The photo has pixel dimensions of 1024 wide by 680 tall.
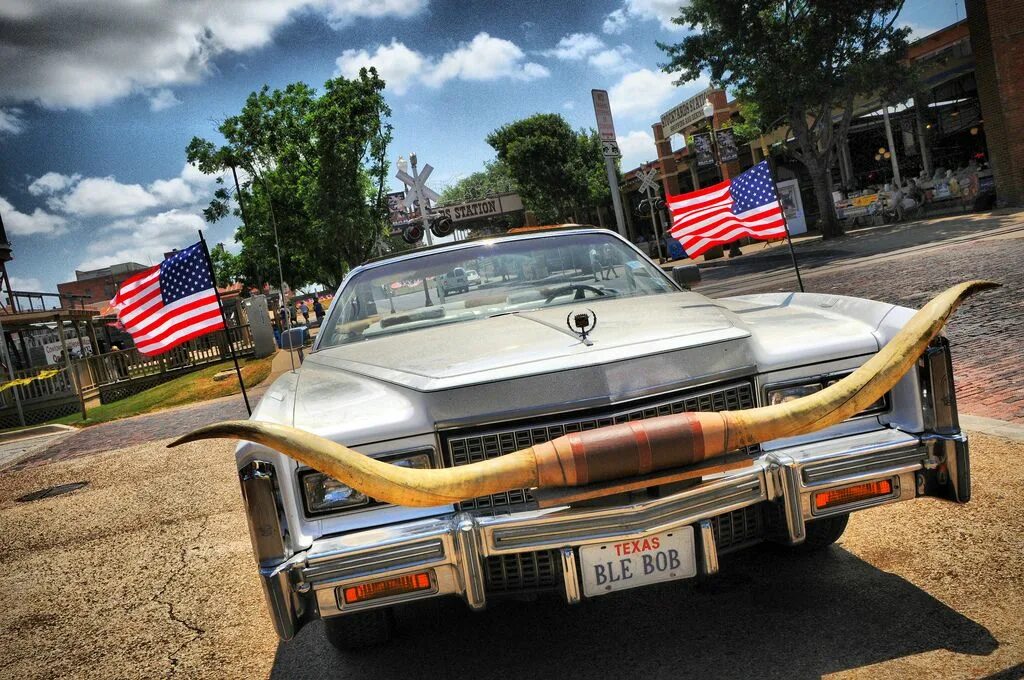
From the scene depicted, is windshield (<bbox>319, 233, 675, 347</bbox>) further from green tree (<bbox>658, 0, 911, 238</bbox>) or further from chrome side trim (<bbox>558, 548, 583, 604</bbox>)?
green tree (<bbox>658, 0, 911, 238</bbox>)

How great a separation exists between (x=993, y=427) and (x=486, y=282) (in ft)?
10.4

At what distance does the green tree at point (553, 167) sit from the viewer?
5125 centimetres

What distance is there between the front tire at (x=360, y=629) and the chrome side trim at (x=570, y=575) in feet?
3.00

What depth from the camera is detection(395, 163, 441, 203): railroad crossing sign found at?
70.1 feet

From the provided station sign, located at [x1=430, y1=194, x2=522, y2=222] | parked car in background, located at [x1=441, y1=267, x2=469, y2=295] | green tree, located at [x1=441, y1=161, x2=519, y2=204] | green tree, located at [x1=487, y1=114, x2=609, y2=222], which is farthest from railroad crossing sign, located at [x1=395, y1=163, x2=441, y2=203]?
green tree, located at [x1=441, y1=161, x2=519, y2=204]

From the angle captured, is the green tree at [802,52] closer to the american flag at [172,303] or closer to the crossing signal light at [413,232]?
the crossing signal light at [413,232]

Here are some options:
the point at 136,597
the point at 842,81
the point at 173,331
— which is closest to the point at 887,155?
the point at 842,81

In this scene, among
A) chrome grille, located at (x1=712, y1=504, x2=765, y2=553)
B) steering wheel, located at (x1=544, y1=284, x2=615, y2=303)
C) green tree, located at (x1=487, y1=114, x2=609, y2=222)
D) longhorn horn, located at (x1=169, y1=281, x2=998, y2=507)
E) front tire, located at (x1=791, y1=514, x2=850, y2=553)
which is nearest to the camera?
longhorn horn, located at (x1=169, y1=281, x2=998, y2=507)

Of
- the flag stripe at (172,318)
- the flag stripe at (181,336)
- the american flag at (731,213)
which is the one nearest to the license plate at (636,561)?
Answer: the american flag at (731,213)

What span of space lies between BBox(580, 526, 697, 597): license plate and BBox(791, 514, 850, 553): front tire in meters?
1.17

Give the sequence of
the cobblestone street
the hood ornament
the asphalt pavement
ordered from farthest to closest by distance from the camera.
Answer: the cobblestone street → the hood ornament → the asphalt pavement

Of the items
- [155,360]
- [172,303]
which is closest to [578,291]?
[172,303]

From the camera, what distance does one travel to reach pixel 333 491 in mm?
2559

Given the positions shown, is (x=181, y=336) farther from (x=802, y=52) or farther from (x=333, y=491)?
(x=802, y=52)
